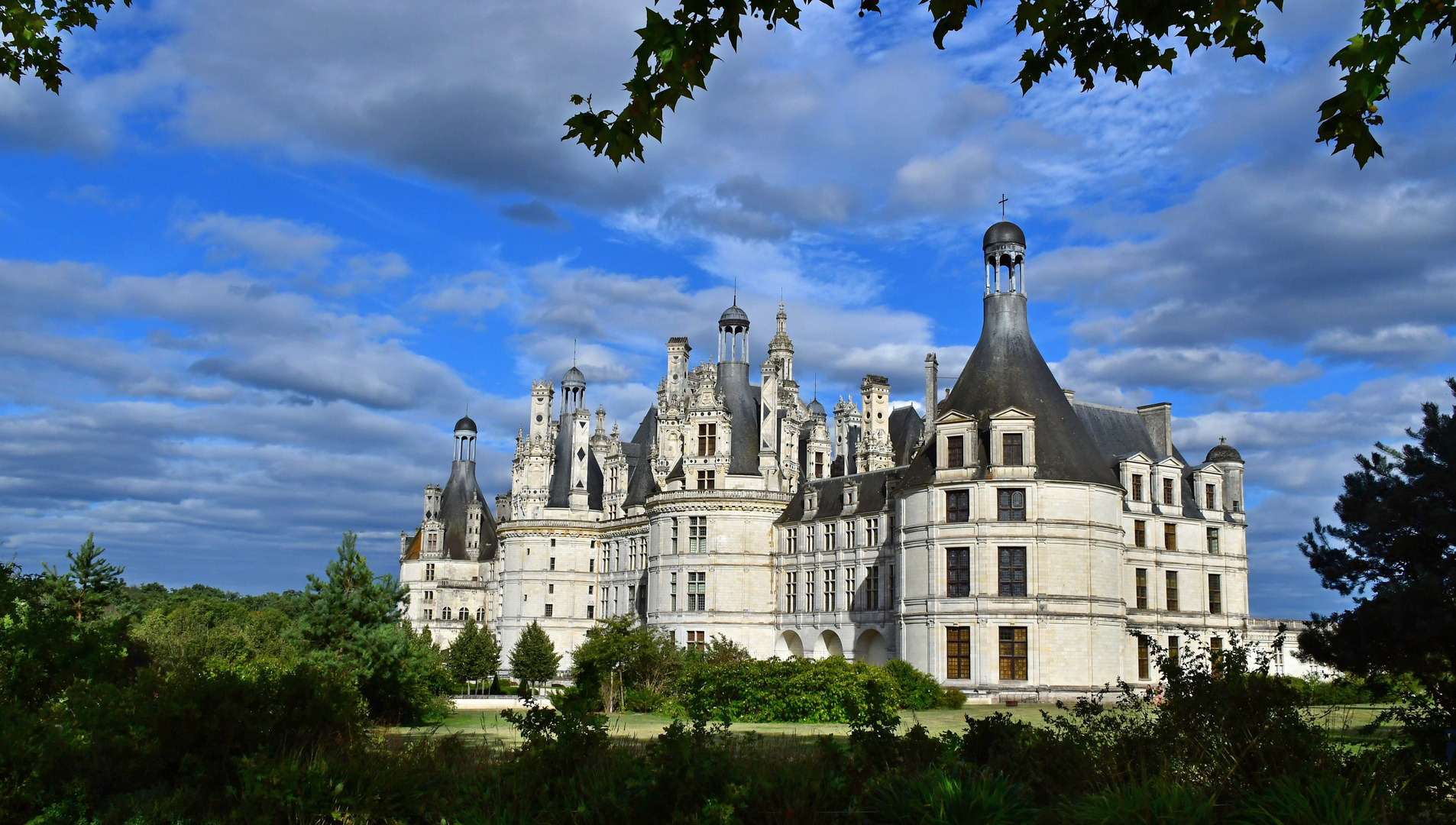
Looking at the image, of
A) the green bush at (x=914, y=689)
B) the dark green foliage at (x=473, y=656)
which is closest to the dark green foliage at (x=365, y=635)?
the green bush at (x=914, y=689)

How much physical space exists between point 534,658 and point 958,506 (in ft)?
82.8

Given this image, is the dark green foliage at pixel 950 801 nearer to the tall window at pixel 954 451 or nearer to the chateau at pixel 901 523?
the chateau at pixel 901 523

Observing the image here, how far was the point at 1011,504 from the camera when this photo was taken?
146ft

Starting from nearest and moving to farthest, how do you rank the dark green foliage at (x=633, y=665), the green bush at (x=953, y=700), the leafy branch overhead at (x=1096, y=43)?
the leafy branch overhead at (x=1096, y=43), the dark green foliage at (x=633, y=665), the green bush at (x=953, y=700)

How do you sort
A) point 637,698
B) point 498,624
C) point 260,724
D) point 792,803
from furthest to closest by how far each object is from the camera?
point 498,624 → point 637,698 → point 260,724 → point 792,803

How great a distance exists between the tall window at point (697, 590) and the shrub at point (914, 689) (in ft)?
63.6

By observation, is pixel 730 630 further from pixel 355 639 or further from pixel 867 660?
pixel 355 639

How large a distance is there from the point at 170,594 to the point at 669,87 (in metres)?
132

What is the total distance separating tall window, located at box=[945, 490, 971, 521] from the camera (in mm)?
44875

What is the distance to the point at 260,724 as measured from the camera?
1484cm

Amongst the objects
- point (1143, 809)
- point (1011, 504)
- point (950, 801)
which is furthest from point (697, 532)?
point (1143, 809)

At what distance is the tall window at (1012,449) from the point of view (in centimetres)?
4431

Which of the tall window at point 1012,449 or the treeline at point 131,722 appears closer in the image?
the treeline at point 131,722

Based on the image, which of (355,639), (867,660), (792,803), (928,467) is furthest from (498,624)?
(792,803)
